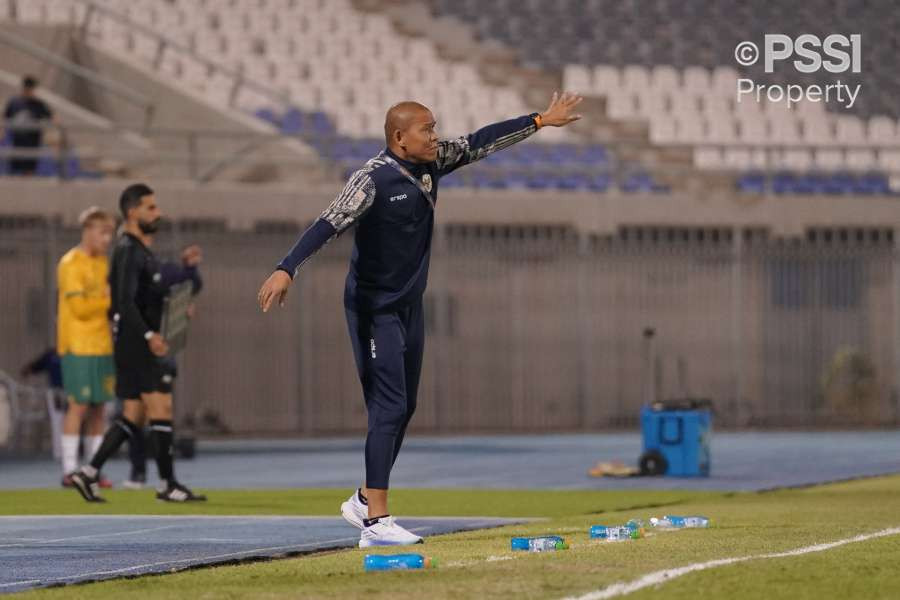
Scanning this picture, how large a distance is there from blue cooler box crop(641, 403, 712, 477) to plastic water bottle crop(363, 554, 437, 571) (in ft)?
28.4

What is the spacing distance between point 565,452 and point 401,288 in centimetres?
1252

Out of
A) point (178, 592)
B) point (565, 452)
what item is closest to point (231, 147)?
point (565, 452)

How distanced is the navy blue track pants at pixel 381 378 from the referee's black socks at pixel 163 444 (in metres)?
4.15

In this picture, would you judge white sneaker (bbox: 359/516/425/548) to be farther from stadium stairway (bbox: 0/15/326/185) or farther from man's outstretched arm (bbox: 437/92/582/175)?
stadium stairway (bbox: 0/15/326/185)

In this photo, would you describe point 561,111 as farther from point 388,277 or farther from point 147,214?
point 147,214

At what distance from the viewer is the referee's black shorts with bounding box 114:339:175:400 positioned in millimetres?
12102

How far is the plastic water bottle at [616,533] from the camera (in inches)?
323

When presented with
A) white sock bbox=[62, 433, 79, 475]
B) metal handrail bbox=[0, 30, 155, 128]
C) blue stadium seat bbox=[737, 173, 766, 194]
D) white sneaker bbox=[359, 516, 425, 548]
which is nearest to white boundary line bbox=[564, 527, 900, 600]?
white sneaker bbox=[359, 516, 425, 548]

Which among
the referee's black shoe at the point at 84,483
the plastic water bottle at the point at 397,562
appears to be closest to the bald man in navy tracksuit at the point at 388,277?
the plastic water bottle at the point at 397,562

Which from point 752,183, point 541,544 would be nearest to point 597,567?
point 541,544

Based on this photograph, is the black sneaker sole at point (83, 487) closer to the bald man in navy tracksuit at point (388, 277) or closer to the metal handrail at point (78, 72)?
the bald man in navy tracksuit at point (388, 277)

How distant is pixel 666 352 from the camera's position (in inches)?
1042

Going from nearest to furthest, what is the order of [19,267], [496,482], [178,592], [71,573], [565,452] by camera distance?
[178,592]
[71,573]
[496,482]
[565,452]
[19,267]

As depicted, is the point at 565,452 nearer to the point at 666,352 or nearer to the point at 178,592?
the point at 666,352
